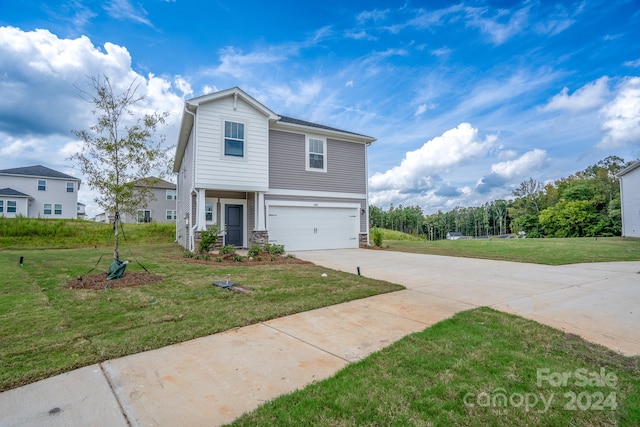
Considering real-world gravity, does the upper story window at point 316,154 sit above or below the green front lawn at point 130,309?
above

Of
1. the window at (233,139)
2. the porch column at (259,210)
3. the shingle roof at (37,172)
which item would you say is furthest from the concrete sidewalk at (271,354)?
the shingle roof at (37,172)

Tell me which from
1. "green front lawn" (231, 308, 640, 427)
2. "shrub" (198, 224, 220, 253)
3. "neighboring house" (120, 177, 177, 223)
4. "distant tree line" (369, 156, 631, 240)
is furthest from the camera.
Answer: "distant tree line" (369, 156, 631, 240)

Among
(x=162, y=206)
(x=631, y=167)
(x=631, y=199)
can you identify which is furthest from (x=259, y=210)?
(x=631, y=199)

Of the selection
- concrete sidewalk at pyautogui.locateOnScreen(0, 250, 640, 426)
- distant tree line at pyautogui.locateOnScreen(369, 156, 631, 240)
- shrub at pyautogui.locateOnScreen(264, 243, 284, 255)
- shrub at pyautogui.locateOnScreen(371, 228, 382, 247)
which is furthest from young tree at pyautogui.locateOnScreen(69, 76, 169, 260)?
distant tree line at pyautogui.locateOnScreen(369, 156, 631, 240)

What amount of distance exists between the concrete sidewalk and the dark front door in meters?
9.68

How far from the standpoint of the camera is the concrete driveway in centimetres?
402

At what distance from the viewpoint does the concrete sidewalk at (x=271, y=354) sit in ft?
7.22

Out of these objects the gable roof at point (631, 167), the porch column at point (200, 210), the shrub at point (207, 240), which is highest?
the gable roof at point (631, 167)

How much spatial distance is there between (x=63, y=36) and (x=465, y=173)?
76.4ft

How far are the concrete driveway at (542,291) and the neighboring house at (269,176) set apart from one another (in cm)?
479

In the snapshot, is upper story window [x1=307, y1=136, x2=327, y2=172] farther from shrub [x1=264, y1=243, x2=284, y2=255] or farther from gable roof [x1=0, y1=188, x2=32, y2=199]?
gable roof [x1=0, y1=188, x2=32, y2=199]

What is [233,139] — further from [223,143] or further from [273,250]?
[273,250]

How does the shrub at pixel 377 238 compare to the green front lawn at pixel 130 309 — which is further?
the shrub at pixel 377 238

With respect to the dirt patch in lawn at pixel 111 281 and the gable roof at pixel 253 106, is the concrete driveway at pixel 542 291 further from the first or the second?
the gable roof at pixel 253 106
